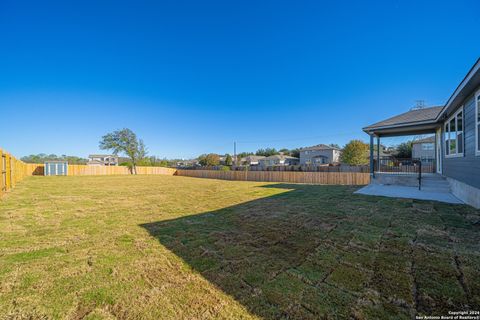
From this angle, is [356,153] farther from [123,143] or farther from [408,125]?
[123,143]

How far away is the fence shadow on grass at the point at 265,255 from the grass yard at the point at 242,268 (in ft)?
0.05

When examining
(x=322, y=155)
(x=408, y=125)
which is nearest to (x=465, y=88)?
(x=408, y=125)

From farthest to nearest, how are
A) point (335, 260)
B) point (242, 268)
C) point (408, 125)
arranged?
point (408, 125), point (335, 260), point (242, 268)

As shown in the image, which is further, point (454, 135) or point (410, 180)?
point (410, 180)

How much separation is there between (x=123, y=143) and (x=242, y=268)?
39.5m

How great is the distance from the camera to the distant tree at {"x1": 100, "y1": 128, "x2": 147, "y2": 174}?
3491 centimetres

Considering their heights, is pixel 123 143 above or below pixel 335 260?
above

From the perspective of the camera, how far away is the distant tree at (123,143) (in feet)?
115

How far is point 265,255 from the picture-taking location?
2.63 meters

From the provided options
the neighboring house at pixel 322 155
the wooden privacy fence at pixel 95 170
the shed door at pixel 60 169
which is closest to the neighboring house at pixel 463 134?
the neighboring house at pixel 322 155

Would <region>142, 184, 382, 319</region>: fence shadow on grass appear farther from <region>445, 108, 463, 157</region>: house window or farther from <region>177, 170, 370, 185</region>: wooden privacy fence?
<region>177, 170, 370, 185</region>: wooden privacy fence

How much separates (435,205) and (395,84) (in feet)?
44.4

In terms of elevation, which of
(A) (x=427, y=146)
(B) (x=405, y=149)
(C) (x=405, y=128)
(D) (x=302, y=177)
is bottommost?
(D) (x=302, y=177)

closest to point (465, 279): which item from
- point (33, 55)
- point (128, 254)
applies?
point (128, 254)
